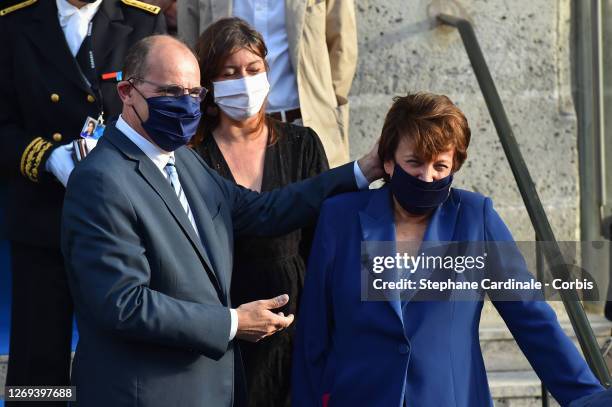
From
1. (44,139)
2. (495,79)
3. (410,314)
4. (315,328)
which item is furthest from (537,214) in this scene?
(44,139)

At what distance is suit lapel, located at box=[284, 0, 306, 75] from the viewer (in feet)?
15.3

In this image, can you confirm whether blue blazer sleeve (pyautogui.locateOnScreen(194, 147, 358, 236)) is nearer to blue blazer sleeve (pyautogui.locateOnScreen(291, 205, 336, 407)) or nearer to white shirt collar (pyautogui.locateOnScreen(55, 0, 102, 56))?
blue blazer sleeve (pyautogui.locateOnScreen(291, 205, 336, 407))

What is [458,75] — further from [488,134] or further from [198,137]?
[198,137]

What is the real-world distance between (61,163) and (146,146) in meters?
0.90

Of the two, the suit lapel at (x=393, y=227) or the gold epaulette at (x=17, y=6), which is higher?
the gold epaulette at (x=17, y=6)

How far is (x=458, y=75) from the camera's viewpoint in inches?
220

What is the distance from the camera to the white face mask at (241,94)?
3764 mm

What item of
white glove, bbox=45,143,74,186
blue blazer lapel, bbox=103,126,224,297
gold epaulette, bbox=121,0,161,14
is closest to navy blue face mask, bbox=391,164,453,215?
blue blazer lapel, bbox=103,126,224,297

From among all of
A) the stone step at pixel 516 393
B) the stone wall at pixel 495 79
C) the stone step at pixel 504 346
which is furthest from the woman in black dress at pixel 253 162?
the stone wall at pixel 495 79

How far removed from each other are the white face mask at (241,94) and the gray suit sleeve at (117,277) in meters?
0.83

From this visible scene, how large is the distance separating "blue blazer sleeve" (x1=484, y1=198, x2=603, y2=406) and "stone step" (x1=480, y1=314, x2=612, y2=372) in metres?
1.85

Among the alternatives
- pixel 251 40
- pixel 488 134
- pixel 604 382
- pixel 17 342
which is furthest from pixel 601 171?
pixel 17 342

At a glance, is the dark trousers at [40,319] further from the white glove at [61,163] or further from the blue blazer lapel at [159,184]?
the blue blazer lapel at [159,184]

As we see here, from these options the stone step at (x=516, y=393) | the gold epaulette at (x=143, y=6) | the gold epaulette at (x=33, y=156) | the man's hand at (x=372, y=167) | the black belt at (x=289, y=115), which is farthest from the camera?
the stone step at (x=516, y=393)
